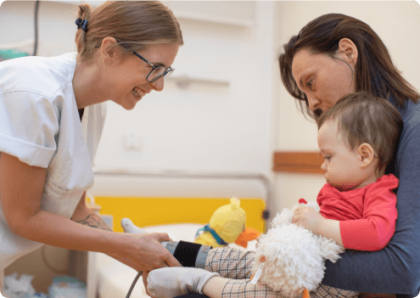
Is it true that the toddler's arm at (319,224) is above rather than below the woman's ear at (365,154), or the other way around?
below

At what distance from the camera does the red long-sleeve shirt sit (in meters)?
0.77

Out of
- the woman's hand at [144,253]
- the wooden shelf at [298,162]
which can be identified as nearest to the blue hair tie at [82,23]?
the woman's hand at [144,253]

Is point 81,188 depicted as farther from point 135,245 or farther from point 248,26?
point 248,26

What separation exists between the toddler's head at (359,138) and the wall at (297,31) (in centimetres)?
30

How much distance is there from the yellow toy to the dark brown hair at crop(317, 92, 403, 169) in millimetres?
508

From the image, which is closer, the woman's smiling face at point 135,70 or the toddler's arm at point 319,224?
the toddler's arm at point 319,224

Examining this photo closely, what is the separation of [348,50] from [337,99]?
141mm

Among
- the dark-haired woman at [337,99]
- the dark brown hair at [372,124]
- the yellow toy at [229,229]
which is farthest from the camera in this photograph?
the yellow toy at [229,229]

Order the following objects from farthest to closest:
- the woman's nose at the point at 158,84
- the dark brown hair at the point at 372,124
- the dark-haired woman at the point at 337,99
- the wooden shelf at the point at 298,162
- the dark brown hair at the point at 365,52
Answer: the wooden shelf at the point at 298,162
the woman's nose at the point at 158,84
the dark brown hair at the point at 365,52
the dark brown hair at the point at 372,124
the dark-haired woman at the point at 337,99

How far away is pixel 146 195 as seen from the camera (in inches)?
90.3

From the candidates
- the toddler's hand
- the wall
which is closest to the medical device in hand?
the toddler's hand

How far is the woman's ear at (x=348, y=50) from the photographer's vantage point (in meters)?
1.02

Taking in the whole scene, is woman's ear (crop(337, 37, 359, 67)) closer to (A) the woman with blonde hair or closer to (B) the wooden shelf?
(A) the woman with blonde hair

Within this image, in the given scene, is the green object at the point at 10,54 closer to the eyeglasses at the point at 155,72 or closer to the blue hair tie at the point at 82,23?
the blue hair tie at the point at 82,23
